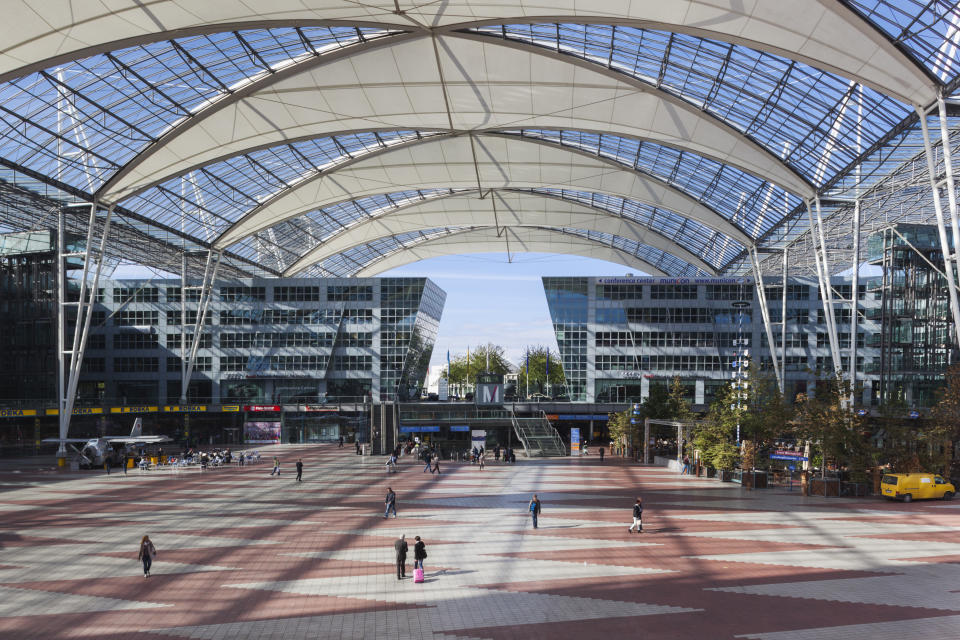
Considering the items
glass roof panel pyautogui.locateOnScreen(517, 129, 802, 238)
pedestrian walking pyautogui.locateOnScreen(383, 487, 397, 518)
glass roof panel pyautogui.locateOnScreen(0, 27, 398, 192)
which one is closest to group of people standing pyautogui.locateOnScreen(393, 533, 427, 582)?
pedestrian walking pyautogui.locateOnScreen(383, 487, 397, 518)

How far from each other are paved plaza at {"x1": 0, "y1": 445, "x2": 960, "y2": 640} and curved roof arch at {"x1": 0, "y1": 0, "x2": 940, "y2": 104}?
17.0 metres

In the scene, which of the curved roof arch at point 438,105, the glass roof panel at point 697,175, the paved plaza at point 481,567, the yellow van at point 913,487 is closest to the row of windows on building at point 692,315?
the glass roof panel at point 697,175

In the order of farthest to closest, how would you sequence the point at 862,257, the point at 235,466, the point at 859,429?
1. the point at 862,257
2. the point at 235,466
3. the point at 859,429

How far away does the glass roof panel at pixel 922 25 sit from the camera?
2680 centimetres

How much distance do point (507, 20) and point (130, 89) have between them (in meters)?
20.7

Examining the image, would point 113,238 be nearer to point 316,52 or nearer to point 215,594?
point 316,52

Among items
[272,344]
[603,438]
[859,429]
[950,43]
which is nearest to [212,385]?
[272,344]

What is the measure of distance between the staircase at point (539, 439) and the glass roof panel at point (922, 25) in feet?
119

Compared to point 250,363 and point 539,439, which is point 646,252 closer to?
point 539,439

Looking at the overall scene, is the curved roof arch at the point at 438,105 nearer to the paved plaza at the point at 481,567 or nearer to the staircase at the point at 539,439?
the paved plaza at the point at 481,567

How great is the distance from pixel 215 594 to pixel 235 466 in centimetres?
3320

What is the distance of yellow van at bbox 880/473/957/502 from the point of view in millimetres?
29766

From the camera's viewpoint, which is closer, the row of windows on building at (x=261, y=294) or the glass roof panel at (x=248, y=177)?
the glass roof panel at (x=248, y=177)

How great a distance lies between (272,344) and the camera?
80.4 m
